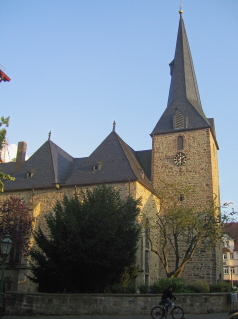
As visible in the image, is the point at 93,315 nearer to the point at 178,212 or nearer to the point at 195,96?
the point at 178,212

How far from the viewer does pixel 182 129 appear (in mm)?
27203

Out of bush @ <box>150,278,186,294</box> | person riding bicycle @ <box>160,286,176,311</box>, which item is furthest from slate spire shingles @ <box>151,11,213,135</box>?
person riding bicycle @ <box>160,286,176,311</box>

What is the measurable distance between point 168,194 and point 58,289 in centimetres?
1099

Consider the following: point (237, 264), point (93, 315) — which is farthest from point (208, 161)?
point (237, 264)

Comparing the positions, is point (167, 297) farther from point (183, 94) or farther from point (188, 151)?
point (183, 94)

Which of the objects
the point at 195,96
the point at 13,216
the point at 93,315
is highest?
the point at 195,96

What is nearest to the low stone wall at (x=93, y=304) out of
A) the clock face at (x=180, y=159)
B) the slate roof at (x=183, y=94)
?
the clock face at (x=180, y=159)

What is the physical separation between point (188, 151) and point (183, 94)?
532cm

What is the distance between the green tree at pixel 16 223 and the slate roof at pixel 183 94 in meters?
11.0

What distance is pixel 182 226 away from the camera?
20.2 metres

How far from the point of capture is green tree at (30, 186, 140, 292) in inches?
601

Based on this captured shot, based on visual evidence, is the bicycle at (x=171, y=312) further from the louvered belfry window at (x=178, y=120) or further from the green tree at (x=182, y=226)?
the louvered belfry window at (x=178, y=120)

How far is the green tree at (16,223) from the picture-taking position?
20.5 m

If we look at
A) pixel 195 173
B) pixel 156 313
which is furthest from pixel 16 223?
pixel 195 173
